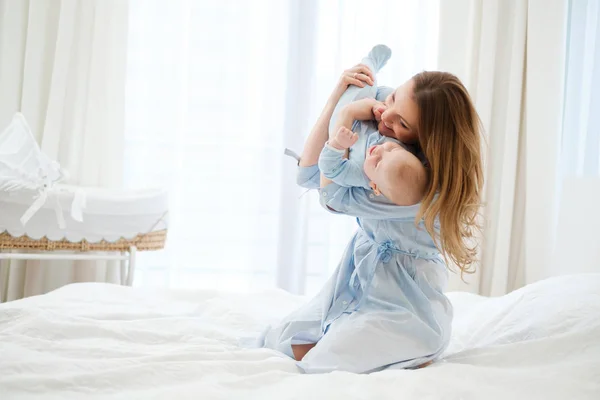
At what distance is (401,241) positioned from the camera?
1448 mm

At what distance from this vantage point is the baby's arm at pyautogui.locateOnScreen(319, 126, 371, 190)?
133cm

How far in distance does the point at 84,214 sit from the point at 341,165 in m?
1.58

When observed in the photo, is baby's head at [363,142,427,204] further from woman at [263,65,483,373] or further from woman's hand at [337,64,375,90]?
woman's hand at [337,64,375,90]

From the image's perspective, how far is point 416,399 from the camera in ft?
3.64

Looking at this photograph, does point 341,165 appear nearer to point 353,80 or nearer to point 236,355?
point 353,80

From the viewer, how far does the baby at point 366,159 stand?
4.18ft

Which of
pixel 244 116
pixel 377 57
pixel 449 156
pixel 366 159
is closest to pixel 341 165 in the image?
pixel 366 159

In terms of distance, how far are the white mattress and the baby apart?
4.69 ft

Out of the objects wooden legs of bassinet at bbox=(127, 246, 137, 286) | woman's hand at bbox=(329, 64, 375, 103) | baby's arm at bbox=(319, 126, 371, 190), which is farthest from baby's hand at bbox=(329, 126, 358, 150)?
wooden legs of bassinet at bbox=(127, 246, 137, 286)

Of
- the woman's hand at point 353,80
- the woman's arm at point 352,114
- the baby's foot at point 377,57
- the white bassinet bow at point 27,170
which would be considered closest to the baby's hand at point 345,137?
the woman's arm at point 352,114

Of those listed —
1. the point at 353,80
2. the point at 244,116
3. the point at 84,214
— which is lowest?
the point at 84,214

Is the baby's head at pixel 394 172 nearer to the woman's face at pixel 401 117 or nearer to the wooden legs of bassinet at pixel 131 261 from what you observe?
the woman's face at pixel 401 117

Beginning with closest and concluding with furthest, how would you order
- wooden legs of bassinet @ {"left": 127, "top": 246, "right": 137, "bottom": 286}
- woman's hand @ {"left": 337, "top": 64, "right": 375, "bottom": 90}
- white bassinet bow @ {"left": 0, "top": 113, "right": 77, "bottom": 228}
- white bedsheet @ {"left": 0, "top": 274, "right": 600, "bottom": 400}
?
white bedsheet @ {"left": 0, "top": 274, "right": 600, "bottom": 400}, woman's hand @ {"left": 337, "top": 64, "right": 375, "bottom": 90}, white bassinet bow @ {"left": 0, "top": 113, "right": 77, "bottom": 228}, wooden legs of bassinet @ {"left": 127, "top": 246, "right": 137, "bottom": 286}

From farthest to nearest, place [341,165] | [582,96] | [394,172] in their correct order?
[582,96] < [341,165] < [394,172]
